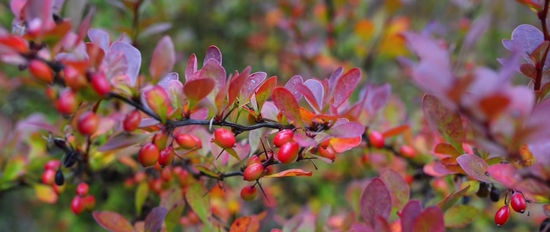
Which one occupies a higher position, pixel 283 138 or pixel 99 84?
pixel 99 84

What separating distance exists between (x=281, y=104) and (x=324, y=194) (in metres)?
1.43

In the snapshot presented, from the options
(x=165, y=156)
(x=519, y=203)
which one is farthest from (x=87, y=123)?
(x=519, y=203)

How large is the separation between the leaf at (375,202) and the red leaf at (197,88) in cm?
27

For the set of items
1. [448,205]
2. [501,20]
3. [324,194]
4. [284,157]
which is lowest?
[324,194]

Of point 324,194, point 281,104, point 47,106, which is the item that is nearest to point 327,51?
point 324,194

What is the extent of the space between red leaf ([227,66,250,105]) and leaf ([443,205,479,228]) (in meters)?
0.43

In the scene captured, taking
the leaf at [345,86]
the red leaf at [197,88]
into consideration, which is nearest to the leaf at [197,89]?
the red leaf at [197,88]

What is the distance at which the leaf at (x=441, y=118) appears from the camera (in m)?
0.68

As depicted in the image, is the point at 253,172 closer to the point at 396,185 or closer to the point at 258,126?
the point at 258,126

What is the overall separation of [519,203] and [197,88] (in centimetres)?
49

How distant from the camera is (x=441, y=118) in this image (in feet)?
2.27

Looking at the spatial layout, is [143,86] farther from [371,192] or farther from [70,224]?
[70,224]

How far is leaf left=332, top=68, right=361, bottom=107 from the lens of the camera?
73 cm

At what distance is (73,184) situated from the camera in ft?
3.55
